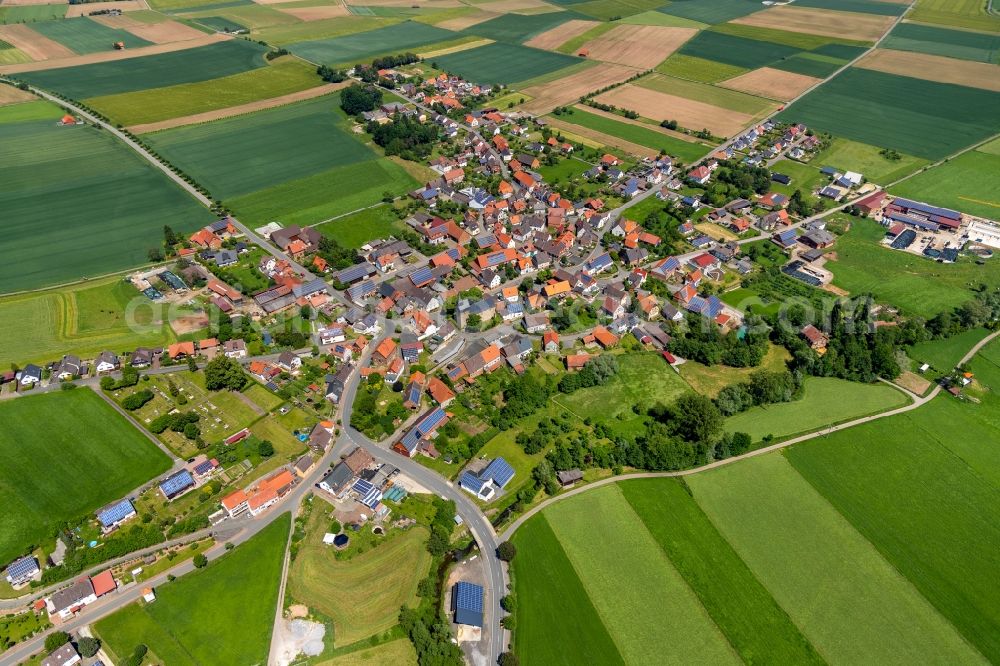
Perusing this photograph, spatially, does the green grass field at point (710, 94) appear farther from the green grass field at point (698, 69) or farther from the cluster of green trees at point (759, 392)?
the cluster of green trees at point (759, 392)

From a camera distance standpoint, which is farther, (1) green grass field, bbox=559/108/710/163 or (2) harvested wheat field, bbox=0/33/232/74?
(2) harvested wheat field, bbox=0/33/232/74

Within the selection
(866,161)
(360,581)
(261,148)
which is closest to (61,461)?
(360,581)

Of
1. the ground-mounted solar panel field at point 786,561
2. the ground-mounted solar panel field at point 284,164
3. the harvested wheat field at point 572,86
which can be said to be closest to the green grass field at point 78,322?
the ground-mounted solar panel field at point 284,164

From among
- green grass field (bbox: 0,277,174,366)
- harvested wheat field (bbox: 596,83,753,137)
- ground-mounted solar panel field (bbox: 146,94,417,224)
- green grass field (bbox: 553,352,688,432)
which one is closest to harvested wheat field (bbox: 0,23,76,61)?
ground-mounted solar panel field (bbox: 146,94,417,224)


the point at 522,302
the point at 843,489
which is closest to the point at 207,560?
the point at 522,302

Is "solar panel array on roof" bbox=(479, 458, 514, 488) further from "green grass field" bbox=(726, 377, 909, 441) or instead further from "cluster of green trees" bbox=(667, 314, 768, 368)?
"cluster of green trees" bbox=(667, 314, 768, 368)

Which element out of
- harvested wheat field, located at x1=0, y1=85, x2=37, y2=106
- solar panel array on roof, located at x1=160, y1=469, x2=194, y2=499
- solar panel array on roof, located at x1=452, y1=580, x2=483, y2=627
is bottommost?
solar panel array on roof, located at x1=160, y1=469, x2=194, y2=499
